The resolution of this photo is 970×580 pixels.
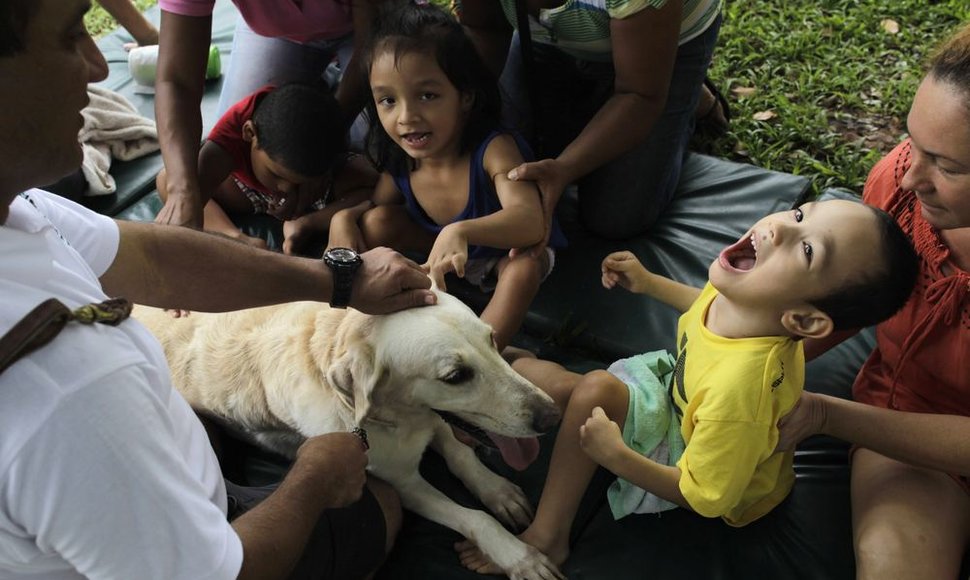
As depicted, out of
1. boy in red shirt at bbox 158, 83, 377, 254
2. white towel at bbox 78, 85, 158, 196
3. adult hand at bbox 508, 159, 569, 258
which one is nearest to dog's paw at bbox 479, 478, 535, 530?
adult hand at bbox 508, 159, 569, 258

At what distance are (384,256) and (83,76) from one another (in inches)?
41.4

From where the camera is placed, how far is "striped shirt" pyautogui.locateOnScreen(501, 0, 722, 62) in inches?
116

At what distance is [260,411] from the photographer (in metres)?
2.34

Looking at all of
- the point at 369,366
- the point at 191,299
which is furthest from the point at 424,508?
the point at 191,299

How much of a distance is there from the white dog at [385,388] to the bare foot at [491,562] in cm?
4

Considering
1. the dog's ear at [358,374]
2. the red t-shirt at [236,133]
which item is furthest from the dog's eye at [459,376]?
the red t-shirt at [236,133]

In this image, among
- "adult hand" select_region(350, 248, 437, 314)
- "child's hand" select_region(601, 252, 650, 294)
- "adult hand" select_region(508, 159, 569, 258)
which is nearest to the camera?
"adult hand" select_region(350, 248, 437, 314)

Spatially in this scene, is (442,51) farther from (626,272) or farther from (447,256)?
(626,272)

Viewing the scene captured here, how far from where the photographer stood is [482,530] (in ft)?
7.31

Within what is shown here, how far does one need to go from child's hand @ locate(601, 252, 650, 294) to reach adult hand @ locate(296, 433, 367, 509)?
1.04m

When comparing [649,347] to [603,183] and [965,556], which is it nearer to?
[603,183]

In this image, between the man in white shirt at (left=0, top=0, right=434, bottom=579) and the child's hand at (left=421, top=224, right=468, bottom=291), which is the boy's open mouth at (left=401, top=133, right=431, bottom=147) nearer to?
the child's hand at (left=421, top=224, right=468, bottom=291)

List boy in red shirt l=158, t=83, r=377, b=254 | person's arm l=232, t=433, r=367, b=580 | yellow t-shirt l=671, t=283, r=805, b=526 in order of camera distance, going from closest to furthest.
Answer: person's arm l=232, t=433, r=367, b=580 < yellow t-shirt l=671, t=283, r=805, b=526 < boy in red shirt l=158, t=83, r=377, b=254

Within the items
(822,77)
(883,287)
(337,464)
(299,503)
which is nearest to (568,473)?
(337,464)
